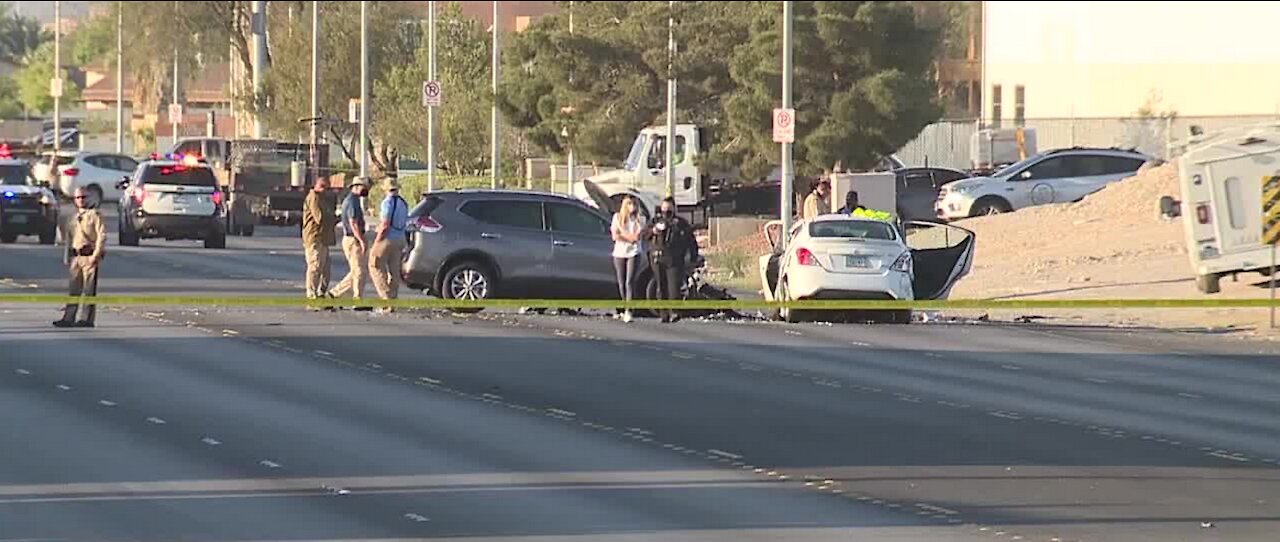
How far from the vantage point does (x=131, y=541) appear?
42.3ft

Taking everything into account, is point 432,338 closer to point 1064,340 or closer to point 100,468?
point 1064,340

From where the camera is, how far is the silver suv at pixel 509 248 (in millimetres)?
29750

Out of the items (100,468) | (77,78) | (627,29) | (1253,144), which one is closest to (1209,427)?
(100,468)

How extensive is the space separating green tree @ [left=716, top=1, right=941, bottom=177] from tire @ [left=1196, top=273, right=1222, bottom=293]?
1568cm

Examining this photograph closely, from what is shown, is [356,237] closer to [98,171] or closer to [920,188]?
[920,188]

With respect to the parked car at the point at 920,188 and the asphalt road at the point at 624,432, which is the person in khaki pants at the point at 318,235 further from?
the parked car at the point at 920,188

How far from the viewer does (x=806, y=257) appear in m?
28.5

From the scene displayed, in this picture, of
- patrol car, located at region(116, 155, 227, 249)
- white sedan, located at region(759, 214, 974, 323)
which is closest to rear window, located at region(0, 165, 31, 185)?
patrol car, located at region(116, 155, 227, 249)

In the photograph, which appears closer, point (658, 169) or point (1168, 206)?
point (1168, 206)

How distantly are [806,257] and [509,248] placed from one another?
151 inches

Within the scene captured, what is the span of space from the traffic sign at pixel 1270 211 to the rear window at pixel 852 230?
15.1 ft

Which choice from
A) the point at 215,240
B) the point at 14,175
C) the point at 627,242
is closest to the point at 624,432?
the point at 627,242

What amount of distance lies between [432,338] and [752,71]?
24134mm

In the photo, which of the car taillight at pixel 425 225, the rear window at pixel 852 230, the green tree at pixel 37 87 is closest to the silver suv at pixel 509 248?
the car taillight at pixel 425 225
